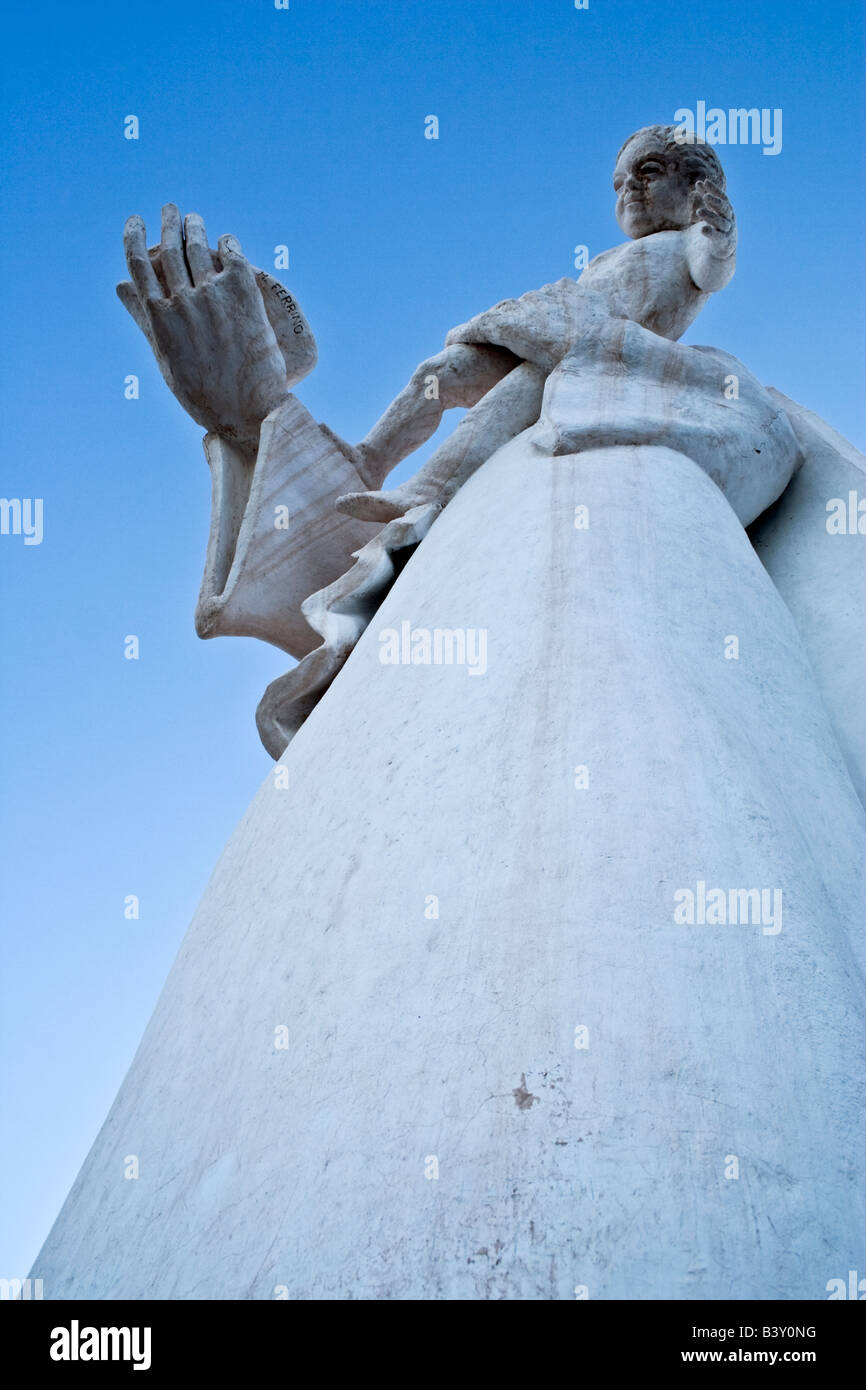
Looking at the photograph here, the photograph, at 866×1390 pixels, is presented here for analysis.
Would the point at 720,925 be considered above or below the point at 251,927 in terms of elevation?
above

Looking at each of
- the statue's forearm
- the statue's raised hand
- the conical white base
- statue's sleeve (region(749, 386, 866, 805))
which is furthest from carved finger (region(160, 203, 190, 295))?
statue's sleeve (region(749, 386, 866, 805))

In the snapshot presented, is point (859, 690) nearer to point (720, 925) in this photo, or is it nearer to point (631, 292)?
point (720, 925)

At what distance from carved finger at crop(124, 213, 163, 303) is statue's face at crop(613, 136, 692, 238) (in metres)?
2.09

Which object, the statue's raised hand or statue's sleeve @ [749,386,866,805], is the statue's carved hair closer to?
statue's sleeve @ [749,386,866,805]

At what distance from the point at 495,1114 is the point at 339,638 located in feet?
8.94

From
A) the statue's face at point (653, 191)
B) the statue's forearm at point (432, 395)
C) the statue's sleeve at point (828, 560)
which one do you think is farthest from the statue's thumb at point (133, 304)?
the statue's sleeve at point (828, 560)

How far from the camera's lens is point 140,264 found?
233 inches

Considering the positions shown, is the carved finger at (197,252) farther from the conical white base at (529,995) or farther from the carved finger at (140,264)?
the conical white base at (529,995)

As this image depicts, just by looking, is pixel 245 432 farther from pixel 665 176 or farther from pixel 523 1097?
pixel 523 1097

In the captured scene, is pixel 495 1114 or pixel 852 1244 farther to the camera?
pixel 495 1114
